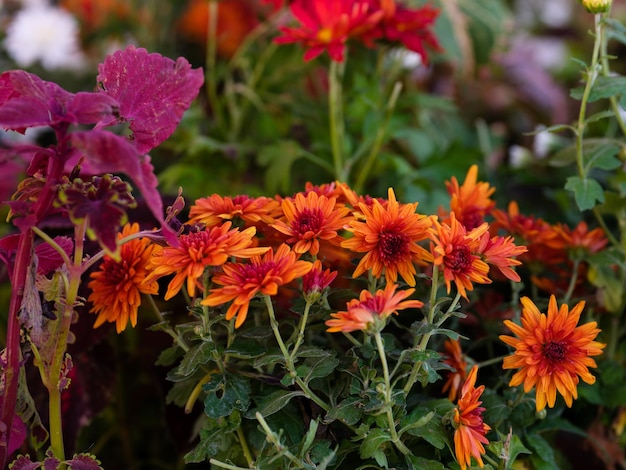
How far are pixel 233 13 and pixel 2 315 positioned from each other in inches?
28.6

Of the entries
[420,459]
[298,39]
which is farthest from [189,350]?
[298,39]

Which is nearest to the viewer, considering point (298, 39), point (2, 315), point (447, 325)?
point (447, 325)

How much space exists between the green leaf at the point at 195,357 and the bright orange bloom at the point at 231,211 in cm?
8

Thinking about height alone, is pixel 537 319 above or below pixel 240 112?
below

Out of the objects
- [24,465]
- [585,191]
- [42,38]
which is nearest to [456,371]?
[585,191]

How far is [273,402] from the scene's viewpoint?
423mm

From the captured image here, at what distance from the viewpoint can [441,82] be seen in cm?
128

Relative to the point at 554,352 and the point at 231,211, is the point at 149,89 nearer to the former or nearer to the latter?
the point at 231,211

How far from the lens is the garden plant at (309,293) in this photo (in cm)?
40

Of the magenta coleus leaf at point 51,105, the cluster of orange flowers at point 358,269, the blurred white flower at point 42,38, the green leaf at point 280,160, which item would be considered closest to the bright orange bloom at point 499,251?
the cluster of orange flowers at point 358,269

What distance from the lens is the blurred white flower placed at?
3.39 ft

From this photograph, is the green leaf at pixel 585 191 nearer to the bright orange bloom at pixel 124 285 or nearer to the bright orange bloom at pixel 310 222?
the bright orange bloom at pixel 310 222

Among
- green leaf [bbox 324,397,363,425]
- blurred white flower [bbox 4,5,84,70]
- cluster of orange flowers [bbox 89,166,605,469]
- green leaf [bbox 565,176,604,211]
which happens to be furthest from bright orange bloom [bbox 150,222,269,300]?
blurred white flower [bbox 4,5,84,70]

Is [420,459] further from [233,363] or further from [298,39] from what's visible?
[298,39]
